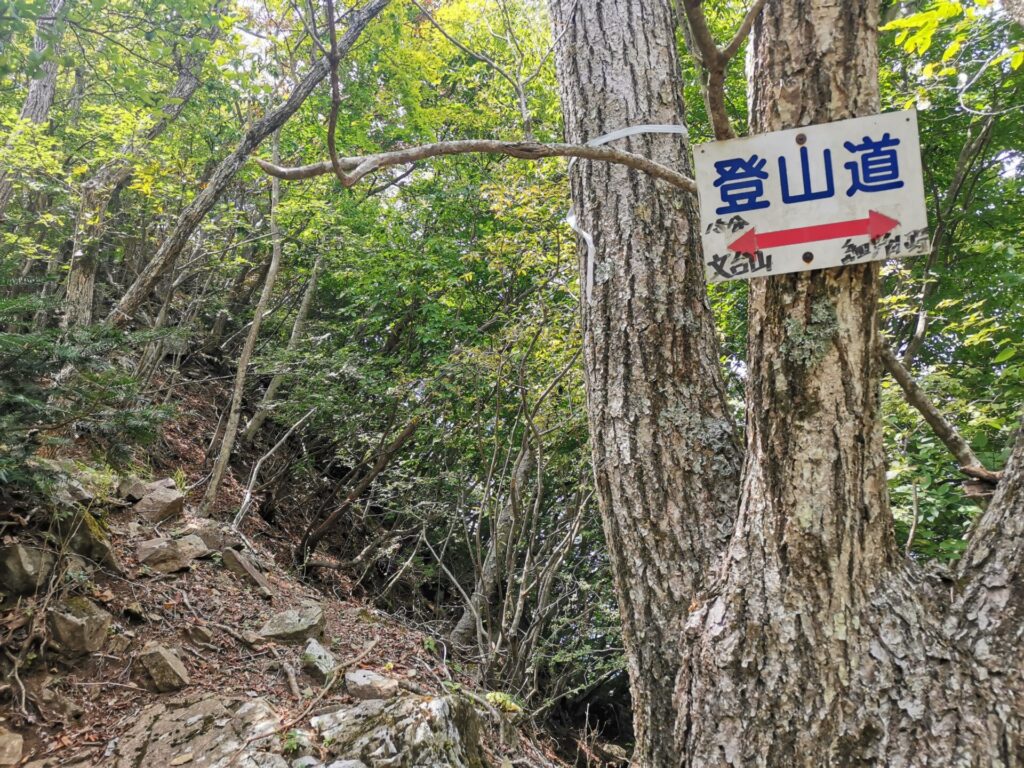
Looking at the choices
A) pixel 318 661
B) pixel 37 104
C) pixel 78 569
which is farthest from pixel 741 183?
pixel 37 104

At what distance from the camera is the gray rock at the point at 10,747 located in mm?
2840

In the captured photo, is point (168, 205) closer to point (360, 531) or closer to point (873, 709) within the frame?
point (360, 531)

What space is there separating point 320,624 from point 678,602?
11.3 feet

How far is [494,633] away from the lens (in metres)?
5.33

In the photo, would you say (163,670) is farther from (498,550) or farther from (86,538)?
(498,550)

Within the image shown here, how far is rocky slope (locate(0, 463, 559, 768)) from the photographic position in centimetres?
300

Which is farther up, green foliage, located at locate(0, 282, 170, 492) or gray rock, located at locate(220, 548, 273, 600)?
green foliage, located at locate(0, 282, 170, 492)

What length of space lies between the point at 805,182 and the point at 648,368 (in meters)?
0.57

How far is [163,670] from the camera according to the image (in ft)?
11.4

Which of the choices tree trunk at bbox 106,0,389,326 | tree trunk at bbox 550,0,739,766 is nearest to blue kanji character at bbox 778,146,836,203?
tree trunk at bbox 550,0,739,766

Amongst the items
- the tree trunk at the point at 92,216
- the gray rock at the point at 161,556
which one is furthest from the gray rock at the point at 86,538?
the tree trunk at the point at 92,216

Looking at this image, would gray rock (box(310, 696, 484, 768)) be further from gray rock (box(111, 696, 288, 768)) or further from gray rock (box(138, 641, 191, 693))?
gray rock (box(138, 641, 191, 693))

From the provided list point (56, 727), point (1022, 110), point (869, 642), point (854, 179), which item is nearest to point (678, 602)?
point (869, 642)

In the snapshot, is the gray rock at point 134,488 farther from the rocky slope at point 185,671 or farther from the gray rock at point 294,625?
the gray rock at point 294,625
